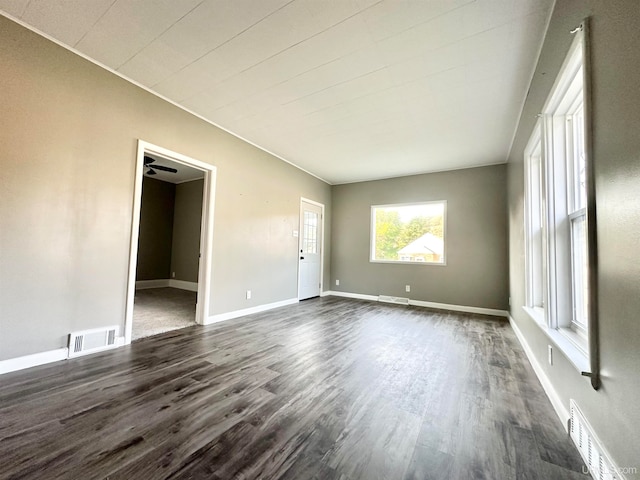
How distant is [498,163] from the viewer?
4.72 m

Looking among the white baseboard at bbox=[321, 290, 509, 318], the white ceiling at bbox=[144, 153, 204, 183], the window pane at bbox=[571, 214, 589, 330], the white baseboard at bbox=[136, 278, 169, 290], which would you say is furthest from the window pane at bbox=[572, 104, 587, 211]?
the white baseboard at bbox=[136, 278, 169, 290]

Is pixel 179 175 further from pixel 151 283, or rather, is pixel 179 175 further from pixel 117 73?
pixel 117 73

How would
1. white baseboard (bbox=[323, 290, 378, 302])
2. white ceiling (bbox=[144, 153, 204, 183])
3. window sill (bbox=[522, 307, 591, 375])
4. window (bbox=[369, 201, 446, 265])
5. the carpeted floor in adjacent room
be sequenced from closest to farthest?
window sill (bbox=[522, 307, 591, 375]) → the carpeted floor in adjacent room → window (bbox=[369, 201, 446, 265]) → white baseboard (bbox=[323, 290, 378, 302]) → white ceiling (bbox=[144, 153, 204, 183])

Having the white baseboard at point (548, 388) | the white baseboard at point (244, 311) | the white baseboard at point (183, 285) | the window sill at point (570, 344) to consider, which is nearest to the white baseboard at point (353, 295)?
the white baseboard at point (244, 311)

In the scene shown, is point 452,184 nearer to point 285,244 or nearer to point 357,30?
point 285,244

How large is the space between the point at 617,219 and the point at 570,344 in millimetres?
1066

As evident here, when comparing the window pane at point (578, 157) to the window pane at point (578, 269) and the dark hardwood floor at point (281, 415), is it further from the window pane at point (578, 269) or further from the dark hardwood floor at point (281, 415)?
the dark hardwood floor at point (281, 415)

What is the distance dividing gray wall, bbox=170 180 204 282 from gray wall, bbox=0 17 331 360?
11.9 feet

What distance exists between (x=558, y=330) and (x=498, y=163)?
3829 mm

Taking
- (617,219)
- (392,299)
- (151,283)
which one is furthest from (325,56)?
(151,283)

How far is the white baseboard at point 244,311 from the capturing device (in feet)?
11.9

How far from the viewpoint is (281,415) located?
1.63 metres

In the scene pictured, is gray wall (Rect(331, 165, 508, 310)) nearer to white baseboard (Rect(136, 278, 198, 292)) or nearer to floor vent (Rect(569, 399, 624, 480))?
floor vent (Rect(569, 399, 624, 480))

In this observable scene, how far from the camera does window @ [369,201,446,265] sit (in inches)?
207
